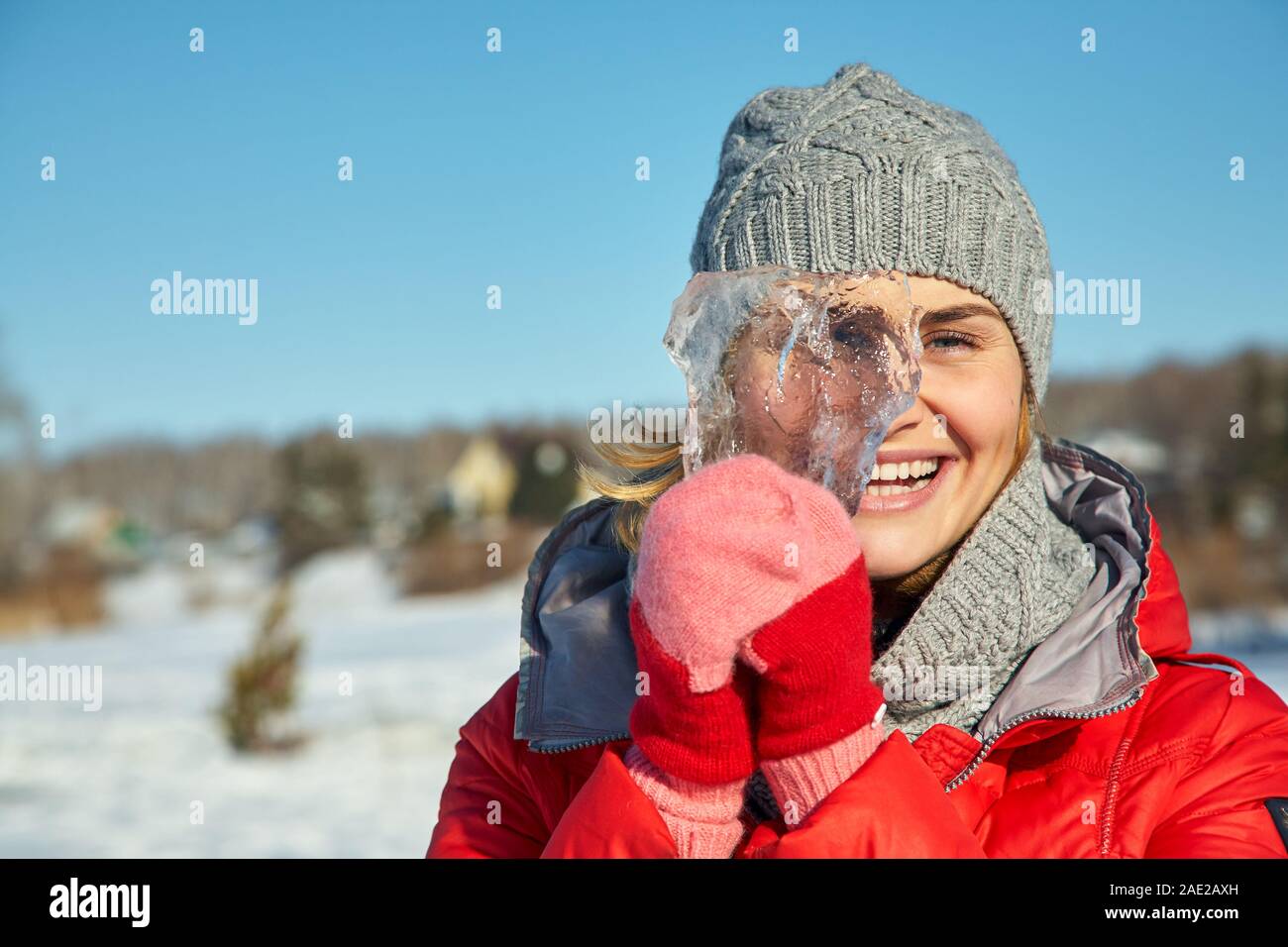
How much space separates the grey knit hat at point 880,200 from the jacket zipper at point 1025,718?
2.14 feet

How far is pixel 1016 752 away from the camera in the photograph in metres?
1.72

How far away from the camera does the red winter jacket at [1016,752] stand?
1.40 meters

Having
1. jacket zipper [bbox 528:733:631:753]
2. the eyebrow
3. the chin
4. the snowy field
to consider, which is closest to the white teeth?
the chin

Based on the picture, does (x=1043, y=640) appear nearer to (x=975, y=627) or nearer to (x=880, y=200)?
(x=975, y=627)

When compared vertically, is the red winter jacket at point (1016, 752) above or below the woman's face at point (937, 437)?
below

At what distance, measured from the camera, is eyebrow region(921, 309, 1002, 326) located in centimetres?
187

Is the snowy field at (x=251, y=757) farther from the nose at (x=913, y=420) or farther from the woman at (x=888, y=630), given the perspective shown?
the nose at (x=913, y=420)

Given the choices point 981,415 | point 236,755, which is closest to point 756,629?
point 981,415

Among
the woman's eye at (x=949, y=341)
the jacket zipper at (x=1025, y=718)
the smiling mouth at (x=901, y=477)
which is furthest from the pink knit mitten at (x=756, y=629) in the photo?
the woman's eye at (x=949, y=341)

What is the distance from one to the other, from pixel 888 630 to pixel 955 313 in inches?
23.5

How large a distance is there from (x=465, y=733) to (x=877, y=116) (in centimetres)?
141

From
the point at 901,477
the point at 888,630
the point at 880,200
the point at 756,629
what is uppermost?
the point at 880,200

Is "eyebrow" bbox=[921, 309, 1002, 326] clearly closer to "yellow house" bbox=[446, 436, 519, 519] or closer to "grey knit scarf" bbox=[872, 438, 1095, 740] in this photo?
"grey knit scarf" bbox=[872, 438, 1095, 740]
